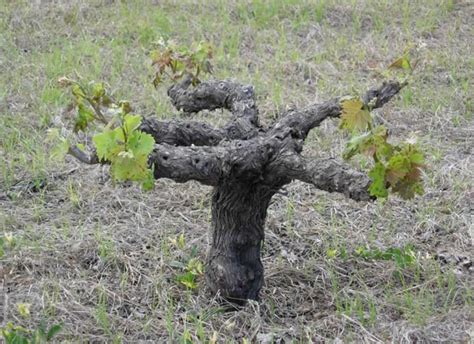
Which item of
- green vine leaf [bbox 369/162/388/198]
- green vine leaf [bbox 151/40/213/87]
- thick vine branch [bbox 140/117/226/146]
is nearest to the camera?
green vine leaf [bbox 369/162/388/198]

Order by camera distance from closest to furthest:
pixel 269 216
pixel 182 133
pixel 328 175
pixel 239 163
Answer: pixel 328 175, pixel 239 163, pixel 182 133, pixel 269 216

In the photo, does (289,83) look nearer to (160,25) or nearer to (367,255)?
(160,25)

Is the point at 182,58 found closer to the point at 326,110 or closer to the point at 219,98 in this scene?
the point at 219,98

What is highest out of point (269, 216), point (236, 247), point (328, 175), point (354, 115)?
point (354, 115)

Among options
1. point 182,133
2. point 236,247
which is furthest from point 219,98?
point 236,247

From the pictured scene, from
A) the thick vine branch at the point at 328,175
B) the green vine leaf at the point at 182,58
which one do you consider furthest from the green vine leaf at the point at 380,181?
the green vine leaf at the point at 182,58

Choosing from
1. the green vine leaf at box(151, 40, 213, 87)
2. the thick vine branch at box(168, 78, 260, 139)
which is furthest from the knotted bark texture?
the green vine leaf at box(151, 40, 213, 87)

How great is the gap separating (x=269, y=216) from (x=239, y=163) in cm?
109

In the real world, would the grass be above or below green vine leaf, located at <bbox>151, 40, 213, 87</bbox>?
below

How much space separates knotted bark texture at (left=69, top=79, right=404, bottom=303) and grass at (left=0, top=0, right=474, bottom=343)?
154 millimetres

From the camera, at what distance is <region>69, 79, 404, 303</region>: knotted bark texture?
2.48 meters

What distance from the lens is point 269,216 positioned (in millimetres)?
3660

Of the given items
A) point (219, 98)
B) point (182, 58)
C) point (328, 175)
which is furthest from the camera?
Result: point (219, 98)

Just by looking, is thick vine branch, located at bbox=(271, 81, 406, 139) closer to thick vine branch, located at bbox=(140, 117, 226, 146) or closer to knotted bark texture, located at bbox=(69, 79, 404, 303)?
knotted bark texture, located at bbox=(69, 79, 404, 303)
